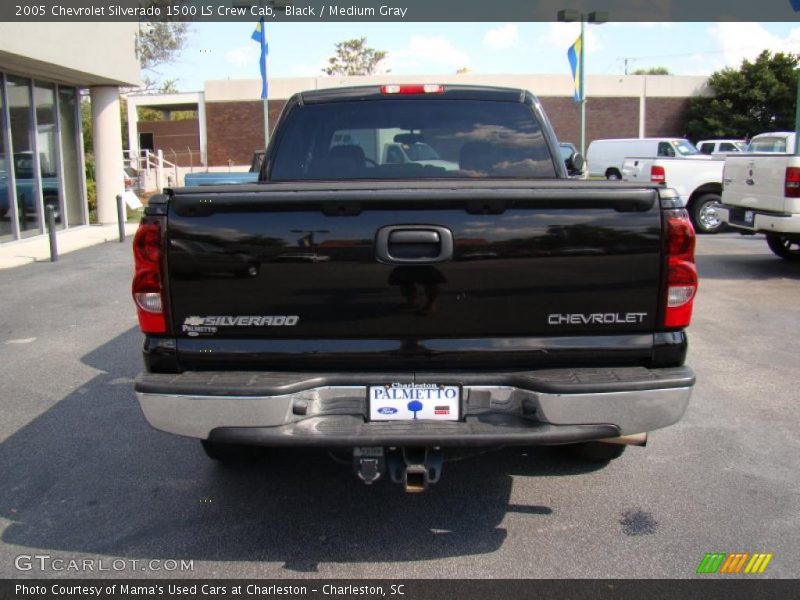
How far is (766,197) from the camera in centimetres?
1063

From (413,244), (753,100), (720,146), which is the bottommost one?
(413,244)

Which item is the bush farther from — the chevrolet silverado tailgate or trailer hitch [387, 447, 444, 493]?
trailer hitch [387, 447, 444, 493]

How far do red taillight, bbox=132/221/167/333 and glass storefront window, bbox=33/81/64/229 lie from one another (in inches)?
540

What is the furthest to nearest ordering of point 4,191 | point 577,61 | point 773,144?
point 577,61 < point 773,144 < point 4,191

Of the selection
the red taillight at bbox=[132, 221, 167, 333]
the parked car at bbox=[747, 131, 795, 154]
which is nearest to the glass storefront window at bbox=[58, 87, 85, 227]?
the red taillight at bbox=[132, 221, 167, 333]

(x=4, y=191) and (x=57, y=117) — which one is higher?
(x=57, y=117)

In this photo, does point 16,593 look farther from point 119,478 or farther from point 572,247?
point 572,247

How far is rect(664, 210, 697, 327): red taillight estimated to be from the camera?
320 centimetres

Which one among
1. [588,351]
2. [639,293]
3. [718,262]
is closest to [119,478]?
[588,351]

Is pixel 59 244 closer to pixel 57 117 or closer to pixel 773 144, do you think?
pixel 57 117

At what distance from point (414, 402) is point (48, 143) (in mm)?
15356

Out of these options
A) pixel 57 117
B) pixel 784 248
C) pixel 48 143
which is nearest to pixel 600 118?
pixel 784 248

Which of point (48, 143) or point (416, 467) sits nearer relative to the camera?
point (416, 467)

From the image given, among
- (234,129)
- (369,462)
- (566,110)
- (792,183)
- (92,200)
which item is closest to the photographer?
(369,462)
